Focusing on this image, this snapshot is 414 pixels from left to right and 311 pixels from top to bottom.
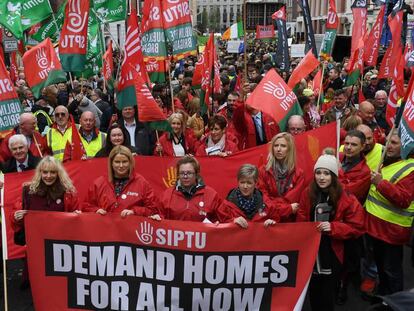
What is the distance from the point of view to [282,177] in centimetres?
512

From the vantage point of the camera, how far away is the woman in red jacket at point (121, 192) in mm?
4883

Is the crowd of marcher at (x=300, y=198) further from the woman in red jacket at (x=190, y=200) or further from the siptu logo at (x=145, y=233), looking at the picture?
the siptu logo at (x=145, y=233)

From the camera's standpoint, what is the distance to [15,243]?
502cm

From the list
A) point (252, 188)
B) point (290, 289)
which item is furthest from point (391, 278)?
point (252, 188)

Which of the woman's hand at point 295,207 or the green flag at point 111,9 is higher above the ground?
the green flag at point 111,9

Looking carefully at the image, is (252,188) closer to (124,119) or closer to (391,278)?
(391,278)

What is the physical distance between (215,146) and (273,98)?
3.04 feet

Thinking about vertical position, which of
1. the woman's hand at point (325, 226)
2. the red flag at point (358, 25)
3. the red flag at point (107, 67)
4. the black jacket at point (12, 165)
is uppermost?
the red flag at point (358, 25)

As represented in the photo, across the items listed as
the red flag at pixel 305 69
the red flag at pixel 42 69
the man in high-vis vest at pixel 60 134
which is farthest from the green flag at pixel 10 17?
the red flag at pixel 305 69

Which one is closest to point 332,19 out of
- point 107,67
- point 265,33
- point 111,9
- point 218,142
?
point 111,9

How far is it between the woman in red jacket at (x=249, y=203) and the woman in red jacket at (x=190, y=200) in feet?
0.35

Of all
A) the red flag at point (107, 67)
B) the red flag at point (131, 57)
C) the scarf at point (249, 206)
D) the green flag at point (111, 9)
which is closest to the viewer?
the scarf at point (249, 206)

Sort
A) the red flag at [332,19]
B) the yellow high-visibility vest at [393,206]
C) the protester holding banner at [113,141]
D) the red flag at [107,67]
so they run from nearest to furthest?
1. the yellow high-visibility vest at [393,206]
2. the protester holding banner at [113,141]
3. the red flag at [107,67]
4. the red flag at [332,19]

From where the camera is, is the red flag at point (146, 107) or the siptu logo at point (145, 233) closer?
the siptu logo at point (145, 233)
